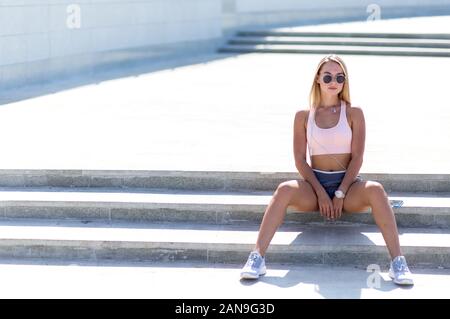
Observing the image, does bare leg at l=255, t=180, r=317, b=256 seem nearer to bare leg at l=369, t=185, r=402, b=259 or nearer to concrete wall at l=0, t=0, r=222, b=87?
bare leg at l=369, t=185, r=402, b=259

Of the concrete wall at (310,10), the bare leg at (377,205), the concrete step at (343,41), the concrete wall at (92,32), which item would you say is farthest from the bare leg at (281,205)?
the concrete wall at (310,10)

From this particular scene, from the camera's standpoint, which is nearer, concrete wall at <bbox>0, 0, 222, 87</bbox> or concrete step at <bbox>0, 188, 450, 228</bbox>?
concrete step at <bbox>0, 188, 450, 228</bbox>

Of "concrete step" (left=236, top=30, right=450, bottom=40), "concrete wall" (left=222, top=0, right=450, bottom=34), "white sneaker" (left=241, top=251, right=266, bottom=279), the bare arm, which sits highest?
"concrete wall" (left=222, top=0, right=450, bottom=34)

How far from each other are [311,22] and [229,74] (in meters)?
6.18

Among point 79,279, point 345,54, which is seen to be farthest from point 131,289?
point 345,54

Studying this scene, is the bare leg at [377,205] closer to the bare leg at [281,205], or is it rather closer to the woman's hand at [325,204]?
the woman's hand at [325,204]

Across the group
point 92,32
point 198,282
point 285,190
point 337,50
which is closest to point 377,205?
point 285,190

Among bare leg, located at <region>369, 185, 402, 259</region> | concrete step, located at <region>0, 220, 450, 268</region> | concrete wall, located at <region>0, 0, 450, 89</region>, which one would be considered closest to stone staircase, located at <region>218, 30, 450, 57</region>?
concrete wall, located at <region>0, 0, 450, 89</region>

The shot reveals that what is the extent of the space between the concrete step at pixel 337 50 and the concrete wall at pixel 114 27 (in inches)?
21.9

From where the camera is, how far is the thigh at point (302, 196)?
5.30 m

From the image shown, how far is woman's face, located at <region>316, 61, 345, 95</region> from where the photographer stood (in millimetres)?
5422

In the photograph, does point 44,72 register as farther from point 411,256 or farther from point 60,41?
point 411,256
